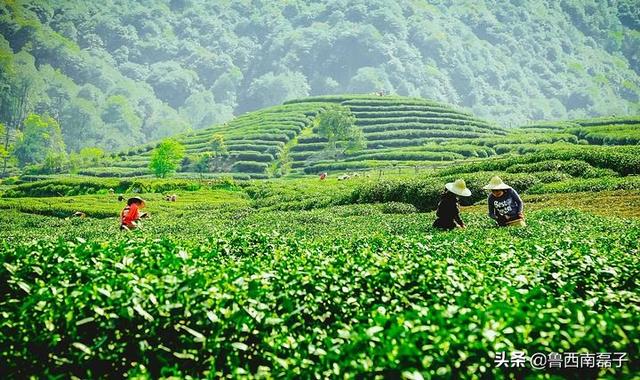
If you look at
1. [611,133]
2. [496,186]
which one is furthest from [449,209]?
[611,133]

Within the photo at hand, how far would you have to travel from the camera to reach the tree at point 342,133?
5261 inches

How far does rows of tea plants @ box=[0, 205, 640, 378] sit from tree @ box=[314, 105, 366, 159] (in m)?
122

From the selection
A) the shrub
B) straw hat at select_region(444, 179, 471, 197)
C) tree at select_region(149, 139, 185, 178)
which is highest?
straw hat at select_region(444, 179, 471, 197)

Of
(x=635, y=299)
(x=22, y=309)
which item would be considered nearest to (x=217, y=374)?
(x=22, y=309)

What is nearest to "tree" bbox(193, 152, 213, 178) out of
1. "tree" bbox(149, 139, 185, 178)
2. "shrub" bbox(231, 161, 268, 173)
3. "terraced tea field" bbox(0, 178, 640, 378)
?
"shrub" bbox(231, 161, 268, 173)

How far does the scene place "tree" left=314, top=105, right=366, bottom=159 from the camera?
134 metres

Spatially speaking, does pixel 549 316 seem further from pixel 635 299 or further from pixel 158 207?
pixel 158 207

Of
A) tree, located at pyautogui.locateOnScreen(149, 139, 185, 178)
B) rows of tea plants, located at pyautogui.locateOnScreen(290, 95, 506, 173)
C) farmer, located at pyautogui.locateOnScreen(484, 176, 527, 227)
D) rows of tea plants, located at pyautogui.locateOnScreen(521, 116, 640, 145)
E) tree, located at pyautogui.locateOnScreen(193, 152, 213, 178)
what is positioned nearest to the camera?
farmer, located at pyautogui.locateOnScreen(484, 176, 527, 227)

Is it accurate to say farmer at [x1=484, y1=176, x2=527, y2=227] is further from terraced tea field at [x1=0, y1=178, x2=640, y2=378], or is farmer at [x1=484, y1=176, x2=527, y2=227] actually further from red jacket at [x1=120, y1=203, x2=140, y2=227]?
red jacket at [x1=120, y1=203, x2=140, y2=227]

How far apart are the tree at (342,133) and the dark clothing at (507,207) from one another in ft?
363

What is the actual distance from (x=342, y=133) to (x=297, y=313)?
12699cm

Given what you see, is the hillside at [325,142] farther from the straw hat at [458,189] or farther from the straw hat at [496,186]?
the straw hat at [458,189]

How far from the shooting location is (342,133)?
440 feet

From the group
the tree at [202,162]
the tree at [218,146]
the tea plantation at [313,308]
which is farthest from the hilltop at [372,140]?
the tea plantation at [313,308]
